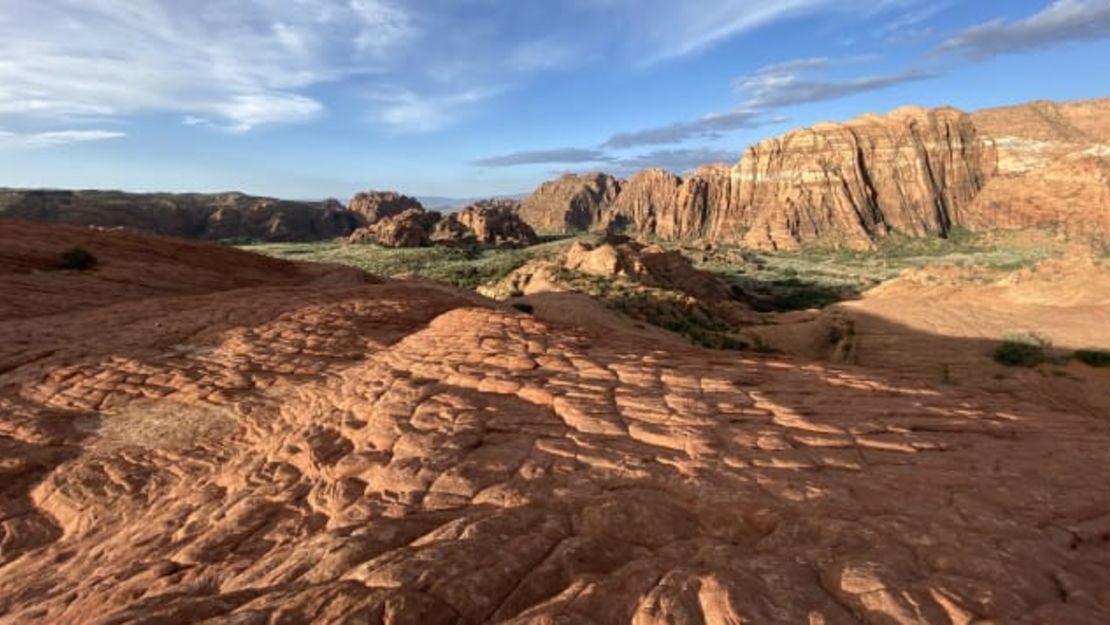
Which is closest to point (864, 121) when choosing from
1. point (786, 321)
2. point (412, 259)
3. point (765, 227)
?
point (765, 227)

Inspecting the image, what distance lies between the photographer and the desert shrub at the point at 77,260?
55.1 ft

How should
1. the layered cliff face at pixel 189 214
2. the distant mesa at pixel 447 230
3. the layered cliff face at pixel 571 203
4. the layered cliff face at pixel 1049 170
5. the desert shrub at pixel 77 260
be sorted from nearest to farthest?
the desert shrub at pixel 77 260 → the layered cliff face at pixel 1049 170 → the distant mesa at pixel 447 230 → the layered cliff face at pixel 189 214 → the layered cliff face at pixel 571 203

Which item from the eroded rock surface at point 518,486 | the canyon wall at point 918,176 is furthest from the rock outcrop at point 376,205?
the eroded rock surface at point 518,486

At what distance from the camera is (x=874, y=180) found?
116 m

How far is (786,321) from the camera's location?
3700 cm

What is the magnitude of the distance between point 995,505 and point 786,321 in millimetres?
33034

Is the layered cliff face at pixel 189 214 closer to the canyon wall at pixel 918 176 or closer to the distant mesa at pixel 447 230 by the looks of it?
the distant mesa at pixel 447 230

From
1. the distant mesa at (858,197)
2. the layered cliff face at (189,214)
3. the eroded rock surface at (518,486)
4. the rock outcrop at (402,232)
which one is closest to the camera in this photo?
the eroded rock surface at (518,486)

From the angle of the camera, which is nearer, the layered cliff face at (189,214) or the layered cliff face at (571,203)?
the layered cliff face at (189,214)

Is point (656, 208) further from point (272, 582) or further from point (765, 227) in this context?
point (272, 582)

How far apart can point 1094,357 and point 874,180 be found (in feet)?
342

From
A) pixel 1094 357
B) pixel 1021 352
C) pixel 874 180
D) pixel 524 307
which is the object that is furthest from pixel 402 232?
pixel 1094 357

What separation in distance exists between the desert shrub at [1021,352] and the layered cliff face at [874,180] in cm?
9139

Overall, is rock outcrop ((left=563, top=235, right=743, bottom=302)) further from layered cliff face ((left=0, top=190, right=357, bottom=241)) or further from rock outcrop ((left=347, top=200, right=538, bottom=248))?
layered cliff face ((left=0, top=190, right=357, bottom=241))
